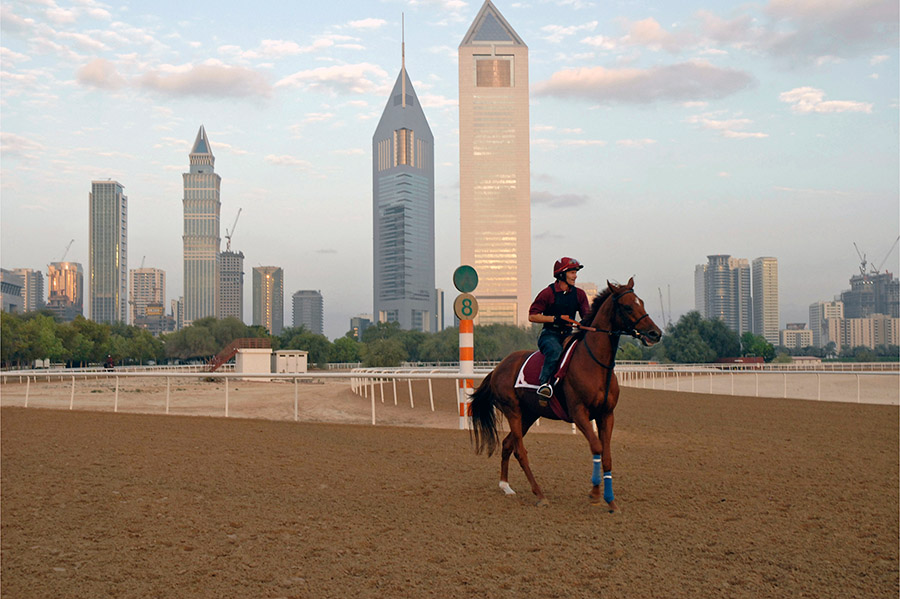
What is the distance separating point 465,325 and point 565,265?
7521 mm

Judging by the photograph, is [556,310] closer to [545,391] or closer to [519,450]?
[545,391]

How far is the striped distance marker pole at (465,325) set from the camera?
1337cm

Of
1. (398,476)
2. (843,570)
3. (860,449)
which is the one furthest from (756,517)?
(860,449)

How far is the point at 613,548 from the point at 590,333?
1.85m

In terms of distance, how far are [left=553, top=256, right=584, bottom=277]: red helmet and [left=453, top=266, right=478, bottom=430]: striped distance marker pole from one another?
6759 millimetres

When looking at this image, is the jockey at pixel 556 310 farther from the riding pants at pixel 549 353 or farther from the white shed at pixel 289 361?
the white shed at pixel 289 361

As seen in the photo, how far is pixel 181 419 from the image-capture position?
588 inches

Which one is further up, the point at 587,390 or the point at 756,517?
the point at 587,390

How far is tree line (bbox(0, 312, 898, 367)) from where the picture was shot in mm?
62094

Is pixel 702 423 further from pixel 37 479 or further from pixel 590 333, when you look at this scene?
pixel 37 479

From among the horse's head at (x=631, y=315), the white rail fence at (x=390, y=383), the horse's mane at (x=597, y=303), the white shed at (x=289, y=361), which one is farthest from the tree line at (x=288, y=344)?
the horse's head at (x=631, y=315)

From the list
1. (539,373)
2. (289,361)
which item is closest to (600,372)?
(539,373)

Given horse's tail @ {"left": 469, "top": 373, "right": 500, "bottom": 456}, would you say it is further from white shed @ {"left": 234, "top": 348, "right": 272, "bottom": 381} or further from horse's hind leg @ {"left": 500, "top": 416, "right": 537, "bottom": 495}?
white shed @ {"left": 234, "top": 348, "right": 272, "bottom": 381}

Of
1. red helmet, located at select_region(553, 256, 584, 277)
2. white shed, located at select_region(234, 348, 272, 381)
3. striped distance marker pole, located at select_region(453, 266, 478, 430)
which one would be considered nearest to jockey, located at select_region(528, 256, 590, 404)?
red helmet, located at select_region(553, 256, 584, 277)
